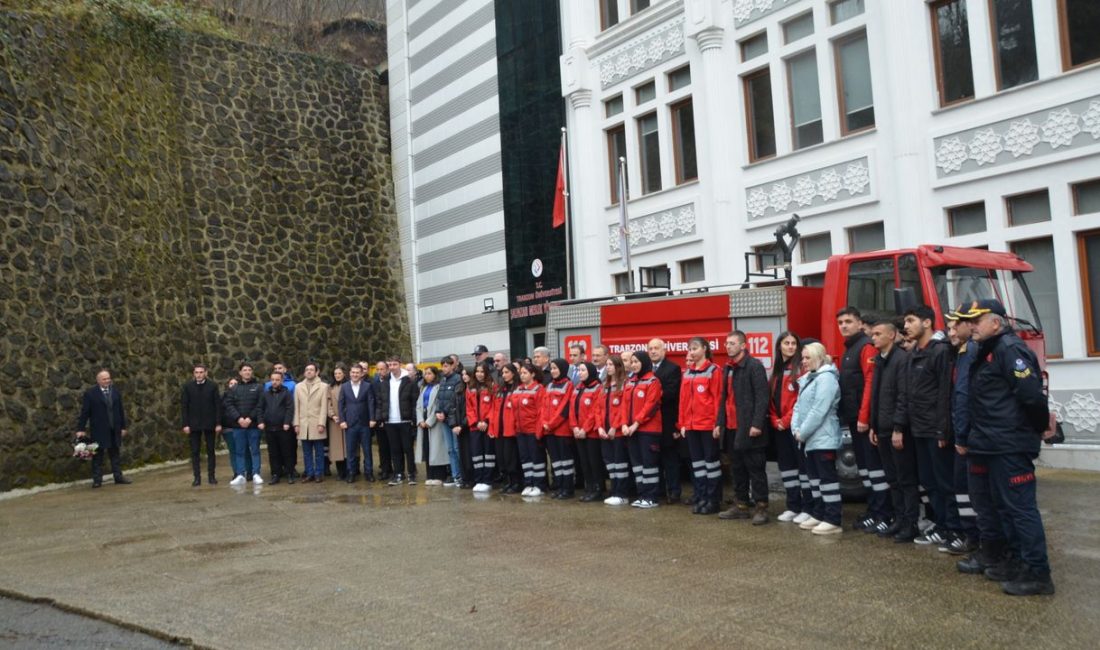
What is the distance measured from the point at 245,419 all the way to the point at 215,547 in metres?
6.21

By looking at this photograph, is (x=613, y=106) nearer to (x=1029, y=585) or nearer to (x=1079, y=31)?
(x=1079, y=31)

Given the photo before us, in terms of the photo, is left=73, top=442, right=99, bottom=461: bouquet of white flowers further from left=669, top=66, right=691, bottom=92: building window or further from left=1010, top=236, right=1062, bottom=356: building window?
left=1010, top=236, right=1062, bottom=356: building window

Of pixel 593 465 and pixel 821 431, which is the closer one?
pixel 821 431

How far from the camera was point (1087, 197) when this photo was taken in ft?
41.2

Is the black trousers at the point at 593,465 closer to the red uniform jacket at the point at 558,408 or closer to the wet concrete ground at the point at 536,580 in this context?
the red uniform jacket at the point at 558,408

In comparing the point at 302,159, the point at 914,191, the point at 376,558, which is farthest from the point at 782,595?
the point at 302,159

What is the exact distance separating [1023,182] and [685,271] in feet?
22.1

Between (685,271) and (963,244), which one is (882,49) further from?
(685,271)

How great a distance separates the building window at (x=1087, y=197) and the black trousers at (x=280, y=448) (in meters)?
12.1

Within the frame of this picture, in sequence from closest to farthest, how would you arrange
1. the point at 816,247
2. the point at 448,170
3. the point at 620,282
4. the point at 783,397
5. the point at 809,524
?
1. the point at 809,524
2. the point at 783,397
3. the point at 816,247
4. the point at 620,282
5. the point at 448,170

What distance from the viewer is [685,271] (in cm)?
1848

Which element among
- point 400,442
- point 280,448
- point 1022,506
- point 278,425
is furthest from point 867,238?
point 280,448

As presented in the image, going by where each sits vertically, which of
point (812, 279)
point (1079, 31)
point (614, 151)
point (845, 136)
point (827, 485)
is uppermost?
point (614, 151)

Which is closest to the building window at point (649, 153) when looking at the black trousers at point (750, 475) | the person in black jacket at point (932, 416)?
the black trousers at point (750, 475)
